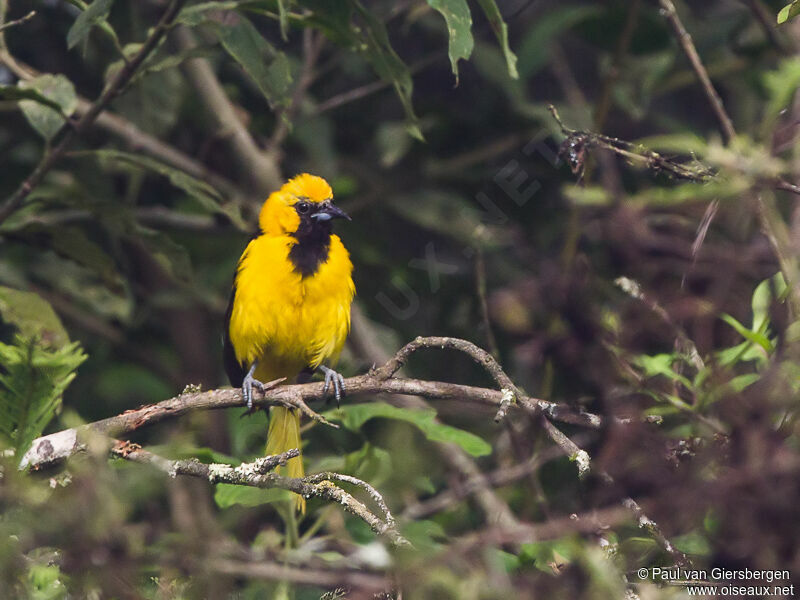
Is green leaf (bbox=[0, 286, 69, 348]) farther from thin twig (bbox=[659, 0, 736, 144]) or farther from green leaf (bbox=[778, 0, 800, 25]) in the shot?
green leaf (bbox=[778, 0, 800, 25])

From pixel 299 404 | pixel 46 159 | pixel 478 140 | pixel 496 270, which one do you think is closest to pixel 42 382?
pixel 299 404

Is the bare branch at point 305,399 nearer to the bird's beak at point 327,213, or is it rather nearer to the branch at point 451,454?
the branch at point 451,454

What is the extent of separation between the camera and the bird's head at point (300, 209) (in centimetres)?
401

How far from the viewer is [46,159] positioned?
3.01m

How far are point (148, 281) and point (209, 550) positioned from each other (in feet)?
12.3

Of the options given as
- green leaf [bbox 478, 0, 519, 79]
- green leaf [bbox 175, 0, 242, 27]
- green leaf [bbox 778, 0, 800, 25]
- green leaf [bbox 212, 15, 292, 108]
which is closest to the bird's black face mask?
green leaf [bbox 212, 15, 292, 108]

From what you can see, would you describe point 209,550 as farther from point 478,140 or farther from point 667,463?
point 478,140

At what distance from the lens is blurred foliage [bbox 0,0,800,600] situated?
1.16m

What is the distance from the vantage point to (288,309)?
3730 millimetres

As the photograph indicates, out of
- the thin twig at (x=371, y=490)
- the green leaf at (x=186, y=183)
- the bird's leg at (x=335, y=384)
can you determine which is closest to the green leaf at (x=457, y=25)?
the bird's leg at (x=335, y=384)

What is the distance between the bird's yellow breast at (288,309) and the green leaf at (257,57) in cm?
98

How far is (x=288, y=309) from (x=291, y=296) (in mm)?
50

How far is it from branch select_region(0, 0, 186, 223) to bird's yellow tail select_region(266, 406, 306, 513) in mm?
1114

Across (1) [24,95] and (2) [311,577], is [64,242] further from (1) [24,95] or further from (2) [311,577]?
(2) [311,577]
